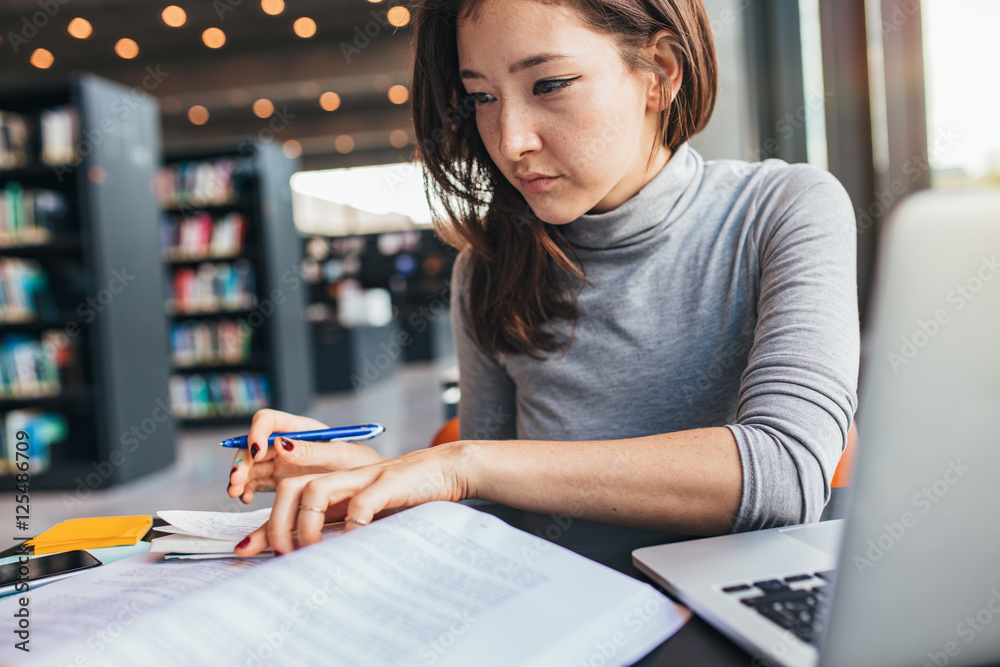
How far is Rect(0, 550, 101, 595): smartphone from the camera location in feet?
2.10

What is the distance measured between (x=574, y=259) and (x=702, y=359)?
25 centimetres

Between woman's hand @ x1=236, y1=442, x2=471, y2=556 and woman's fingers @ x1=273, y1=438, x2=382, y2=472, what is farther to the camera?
woman's fingers @ x1=273, y1=438, x2=382, y2=472

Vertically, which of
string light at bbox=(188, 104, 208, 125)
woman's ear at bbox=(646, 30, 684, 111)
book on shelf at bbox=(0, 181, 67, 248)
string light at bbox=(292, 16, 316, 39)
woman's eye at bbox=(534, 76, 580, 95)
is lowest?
woman's eye at bbox=(534, 76, 580, 95)

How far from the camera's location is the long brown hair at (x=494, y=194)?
1.01m

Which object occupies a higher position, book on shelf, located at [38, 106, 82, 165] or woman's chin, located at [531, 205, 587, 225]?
book on shelf, located at [38, 106, 82, 165]

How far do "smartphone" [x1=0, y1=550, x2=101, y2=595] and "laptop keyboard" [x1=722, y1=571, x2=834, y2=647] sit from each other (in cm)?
59

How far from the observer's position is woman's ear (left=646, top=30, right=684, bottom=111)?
0.94 meters

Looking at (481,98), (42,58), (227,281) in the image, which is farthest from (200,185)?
(481,98)

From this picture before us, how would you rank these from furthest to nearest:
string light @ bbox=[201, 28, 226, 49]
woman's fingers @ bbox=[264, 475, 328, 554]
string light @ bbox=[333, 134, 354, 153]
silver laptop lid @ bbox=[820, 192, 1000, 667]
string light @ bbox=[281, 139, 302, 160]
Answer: string light @ bbox=[333, 134, 354, 153]
string light @ bbox=[281, 139, 302, 160]
string light @ bbox=[201, 28, 226, 49]
woman's fingers @ bbox=[264, 475, 328, 554]
silver laptop lid @ bbox=[820, 192, 1000, 667]

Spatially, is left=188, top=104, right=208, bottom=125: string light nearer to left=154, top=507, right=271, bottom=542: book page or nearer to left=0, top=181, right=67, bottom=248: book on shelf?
left=0, top=181, right=67, bottom=248: book on shelf

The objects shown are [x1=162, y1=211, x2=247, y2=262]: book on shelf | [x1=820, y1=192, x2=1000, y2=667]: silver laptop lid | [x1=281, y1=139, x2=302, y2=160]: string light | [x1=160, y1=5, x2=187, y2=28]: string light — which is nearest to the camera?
[x1=820, y1=192, x2=1000, y2=667]: silver laptop lid

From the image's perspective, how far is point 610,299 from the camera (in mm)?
1071

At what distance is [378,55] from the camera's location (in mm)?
8773

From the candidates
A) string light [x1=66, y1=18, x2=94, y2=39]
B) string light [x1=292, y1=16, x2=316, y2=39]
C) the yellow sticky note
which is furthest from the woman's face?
string light [x1=66, y1=18, x2=94, y2=39]
